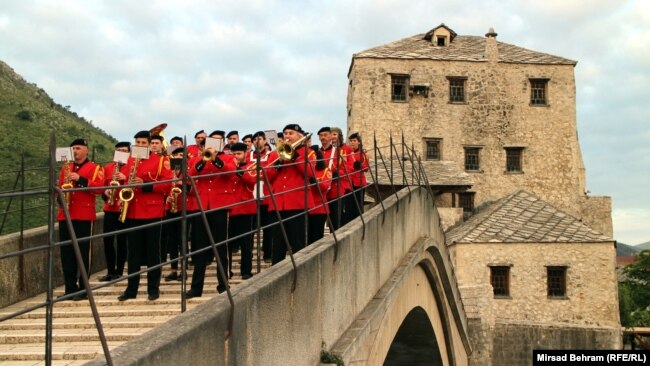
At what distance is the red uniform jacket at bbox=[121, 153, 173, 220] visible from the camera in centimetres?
749

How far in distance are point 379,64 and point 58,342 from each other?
2848 cm

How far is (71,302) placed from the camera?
21.6 feet

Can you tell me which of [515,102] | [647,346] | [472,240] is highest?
[515,102]

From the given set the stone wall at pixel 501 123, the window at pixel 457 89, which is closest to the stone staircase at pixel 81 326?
the stone wall at pixel 501 123

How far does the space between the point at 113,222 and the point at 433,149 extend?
26.5 m

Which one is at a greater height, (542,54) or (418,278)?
(542,54)

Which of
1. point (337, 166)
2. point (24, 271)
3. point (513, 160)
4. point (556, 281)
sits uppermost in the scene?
point (513, 160)

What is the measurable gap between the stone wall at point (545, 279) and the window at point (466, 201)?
579cm

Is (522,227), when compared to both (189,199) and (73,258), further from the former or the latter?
(73,258)

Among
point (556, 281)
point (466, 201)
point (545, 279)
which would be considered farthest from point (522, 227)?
point (466, 201)

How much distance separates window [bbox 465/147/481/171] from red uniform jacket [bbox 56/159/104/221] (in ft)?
89.3

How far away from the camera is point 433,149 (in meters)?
33.2

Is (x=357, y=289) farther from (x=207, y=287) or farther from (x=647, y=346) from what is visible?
(x=647, y=346)

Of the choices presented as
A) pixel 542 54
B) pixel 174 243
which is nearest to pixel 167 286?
pixel 174 243
